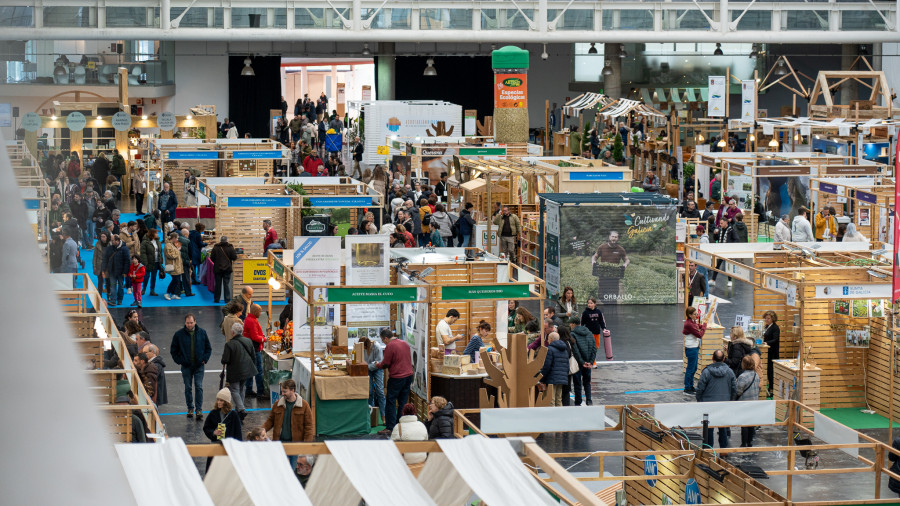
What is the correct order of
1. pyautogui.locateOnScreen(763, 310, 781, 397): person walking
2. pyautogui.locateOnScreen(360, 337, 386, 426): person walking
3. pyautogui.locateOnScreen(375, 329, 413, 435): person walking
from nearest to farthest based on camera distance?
pyautogui.locateOnScreen(375, 329, 413, 435): person walking < pyautogui.locateOnScreen(360, 337, 386, 426): person walking < pyautogui.locateOnScreen(763, 310, 781, 397): person walking

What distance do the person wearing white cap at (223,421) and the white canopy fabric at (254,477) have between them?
11.5ft

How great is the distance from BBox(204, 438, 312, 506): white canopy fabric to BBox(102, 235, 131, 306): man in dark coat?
1169cm

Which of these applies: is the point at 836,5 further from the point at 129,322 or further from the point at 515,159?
the point at 129,322

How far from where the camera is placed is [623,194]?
19281 millimetres

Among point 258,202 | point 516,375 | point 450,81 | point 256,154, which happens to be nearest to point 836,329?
point 516,375

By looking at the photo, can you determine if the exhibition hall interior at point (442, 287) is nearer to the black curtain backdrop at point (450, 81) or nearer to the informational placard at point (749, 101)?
the informational placard at point (749, 101)

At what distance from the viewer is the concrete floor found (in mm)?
10719

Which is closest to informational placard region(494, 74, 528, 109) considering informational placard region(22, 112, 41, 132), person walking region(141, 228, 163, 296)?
informational placard region(22, 112, 41, 132)

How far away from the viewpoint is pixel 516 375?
37.4 ft

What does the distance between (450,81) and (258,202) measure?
3127cm

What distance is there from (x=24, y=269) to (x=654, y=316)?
1807 centimetres

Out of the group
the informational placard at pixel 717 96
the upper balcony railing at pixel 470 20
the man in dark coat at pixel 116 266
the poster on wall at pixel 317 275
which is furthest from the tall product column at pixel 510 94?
the poster on wall at pixel 317 275

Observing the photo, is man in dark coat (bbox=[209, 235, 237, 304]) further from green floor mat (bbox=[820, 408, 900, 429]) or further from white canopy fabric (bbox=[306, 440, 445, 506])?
white canopy fabric (bbox=[306, 440, 445, 506])

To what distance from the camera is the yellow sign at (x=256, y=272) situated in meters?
17.9
